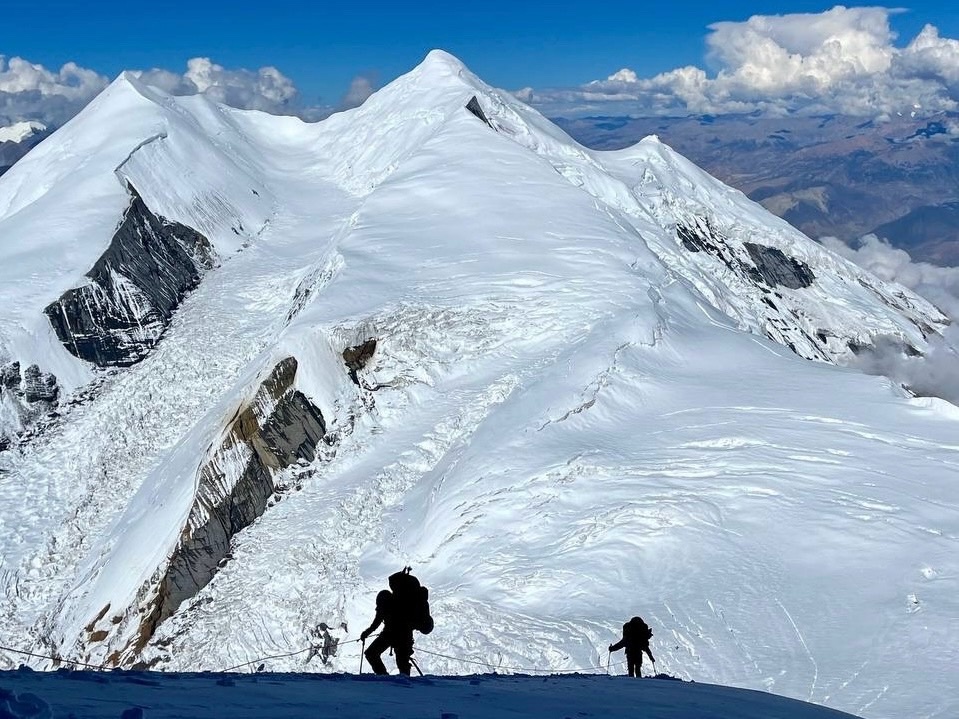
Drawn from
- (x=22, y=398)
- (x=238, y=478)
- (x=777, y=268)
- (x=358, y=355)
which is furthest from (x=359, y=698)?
(x=777, y=268)

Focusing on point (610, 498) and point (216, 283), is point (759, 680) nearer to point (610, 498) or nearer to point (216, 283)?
point (610, 498)

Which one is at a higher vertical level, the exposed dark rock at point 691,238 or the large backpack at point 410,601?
the exposed dark rock at point 691,238

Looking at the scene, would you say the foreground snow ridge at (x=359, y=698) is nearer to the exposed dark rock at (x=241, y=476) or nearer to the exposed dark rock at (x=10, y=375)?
the exposed dark rock at (x=241, y=476)

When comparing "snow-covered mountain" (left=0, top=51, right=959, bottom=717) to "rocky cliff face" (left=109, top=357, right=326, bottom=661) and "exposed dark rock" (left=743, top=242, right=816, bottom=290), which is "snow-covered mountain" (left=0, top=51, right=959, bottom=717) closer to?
"rocky cliff face" (left=109, top=357, right=326, bottom=661)

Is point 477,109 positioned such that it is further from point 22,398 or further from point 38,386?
point 22,398

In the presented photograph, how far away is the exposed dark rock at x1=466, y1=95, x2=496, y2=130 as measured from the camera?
88.6 meters

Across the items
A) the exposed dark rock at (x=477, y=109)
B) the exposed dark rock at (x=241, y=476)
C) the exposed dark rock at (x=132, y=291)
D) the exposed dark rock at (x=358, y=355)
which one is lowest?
the exposed dark rock at (x=241, y=476)

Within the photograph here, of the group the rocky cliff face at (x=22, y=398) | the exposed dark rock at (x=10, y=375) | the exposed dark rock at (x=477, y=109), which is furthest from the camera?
the exposed dark rock at (x=477, y=109)

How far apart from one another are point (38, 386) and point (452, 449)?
2994cm

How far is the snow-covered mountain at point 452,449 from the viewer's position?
2328 cm

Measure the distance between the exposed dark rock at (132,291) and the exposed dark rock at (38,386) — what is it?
316 cm

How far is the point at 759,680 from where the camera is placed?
1955cm

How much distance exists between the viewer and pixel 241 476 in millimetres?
39875

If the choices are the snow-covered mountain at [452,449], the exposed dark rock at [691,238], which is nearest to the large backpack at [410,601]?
the snow-covered mountain at [452,449]
